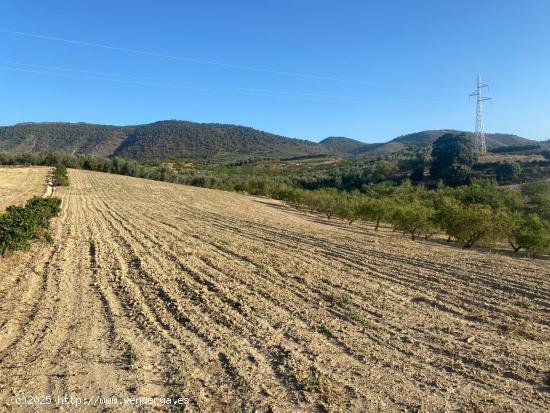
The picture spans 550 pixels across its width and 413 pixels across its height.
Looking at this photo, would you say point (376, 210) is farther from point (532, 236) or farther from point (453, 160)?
point (453, 160)

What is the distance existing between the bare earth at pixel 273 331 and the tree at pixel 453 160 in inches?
3724

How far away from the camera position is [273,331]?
32.2 ft

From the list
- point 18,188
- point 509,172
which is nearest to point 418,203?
point 18,188

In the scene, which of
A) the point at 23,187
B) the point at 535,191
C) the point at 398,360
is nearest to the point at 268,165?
the point at 535,191

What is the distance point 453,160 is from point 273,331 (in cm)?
11770

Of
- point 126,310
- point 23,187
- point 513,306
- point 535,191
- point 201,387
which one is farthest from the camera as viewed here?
point 535,191

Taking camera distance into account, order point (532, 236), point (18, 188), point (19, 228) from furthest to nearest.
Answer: point (18, 188) < point (532, 236) < point (19, 228)

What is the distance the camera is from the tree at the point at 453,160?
105875mm

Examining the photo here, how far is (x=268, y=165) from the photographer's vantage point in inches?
6644

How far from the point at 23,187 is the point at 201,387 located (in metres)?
57.5

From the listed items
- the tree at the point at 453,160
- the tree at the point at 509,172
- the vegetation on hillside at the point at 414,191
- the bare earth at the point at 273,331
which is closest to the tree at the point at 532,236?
the vegetation on hillside at the point at 414,191

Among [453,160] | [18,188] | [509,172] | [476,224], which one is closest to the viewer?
[476,224]

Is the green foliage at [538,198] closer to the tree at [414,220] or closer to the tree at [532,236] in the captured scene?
the tree at [532,236]

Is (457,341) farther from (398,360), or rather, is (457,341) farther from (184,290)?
(184,290)
